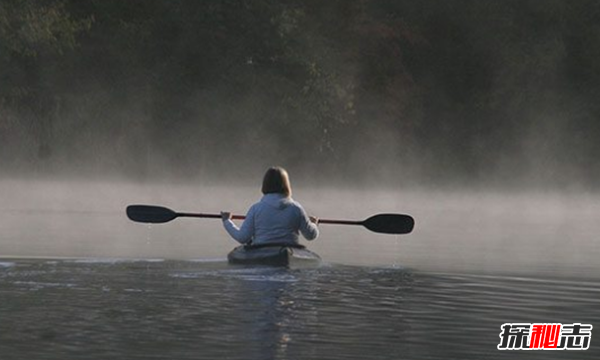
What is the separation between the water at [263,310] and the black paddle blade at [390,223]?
64.5 inches

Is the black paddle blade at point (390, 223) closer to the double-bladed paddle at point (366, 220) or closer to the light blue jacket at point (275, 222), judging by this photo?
the double-bladed paddle at point (366, 220)

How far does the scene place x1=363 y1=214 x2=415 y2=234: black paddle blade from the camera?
21969 mm

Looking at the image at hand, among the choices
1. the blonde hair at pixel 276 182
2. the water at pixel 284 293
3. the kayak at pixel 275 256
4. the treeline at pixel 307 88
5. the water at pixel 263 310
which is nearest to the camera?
the water at pixel 263 310

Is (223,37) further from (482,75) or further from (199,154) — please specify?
(482,75)

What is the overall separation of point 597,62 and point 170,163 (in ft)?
56.3

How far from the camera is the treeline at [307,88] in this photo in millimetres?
55938

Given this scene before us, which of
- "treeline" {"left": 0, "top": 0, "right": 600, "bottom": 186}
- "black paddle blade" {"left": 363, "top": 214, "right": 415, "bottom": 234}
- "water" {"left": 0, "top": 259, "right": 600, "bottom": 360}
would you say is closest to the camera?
"water" {"left": 0, "top": 259, "right": 600, "bottom": 360}

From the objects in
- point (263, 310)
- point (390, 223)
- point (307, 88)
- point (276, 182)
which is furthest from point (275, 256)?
point (307, 88)

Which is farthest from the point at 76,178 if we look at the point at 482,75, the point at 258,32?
the point at 482,75

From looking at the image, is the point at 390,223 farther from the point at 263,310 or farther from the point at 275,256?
the point at 263,310

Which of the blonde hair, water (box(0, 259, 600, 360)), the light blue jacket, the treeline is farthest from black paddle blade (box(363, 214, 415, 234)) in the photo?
the treeline

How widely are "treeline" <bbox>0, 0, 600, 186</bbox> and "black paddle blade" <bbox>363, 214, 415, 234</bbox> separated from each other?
32.5 meters

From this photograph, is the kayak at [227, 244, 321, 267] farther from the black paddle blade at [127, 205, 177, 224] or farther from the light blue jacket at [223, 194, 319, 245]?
the black paddle blade at [127, 205, 177, 224]

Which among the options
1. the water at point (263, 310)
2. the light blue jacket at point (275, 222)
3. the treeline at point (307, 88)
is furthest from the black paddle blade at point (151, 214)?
the treeline at point (307, 88)
